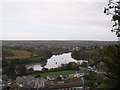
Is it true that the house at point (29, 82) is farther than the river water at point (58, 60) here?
No

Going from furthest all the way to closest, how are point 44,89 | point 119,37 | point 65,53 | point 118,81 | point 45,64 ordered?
point 65,53 → point 45,64 → point 44,89 → point 119,37 → point 118,81

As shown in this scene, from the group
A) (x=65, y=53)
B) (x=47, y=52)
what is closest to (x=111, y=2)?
(x=47, y=52)

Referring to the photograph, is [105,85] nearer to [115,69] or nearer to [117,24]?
[115,69]

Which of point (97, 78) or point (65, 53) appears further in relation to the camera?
point (65, 53)

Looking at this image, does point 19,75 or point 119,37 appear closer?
point 119,37

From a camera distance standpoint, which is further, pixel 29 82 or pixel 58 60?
pixel 58 60

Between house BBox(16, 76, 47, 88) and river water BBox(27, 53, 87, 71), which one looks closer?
house BBox(16, 76, 47, 88)

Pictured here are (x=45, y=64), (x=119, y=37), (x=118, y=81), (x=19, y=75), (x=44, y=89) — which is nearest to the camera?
(x=118, y=81)

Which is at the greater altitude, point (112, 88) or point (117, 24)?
point (117, 24)

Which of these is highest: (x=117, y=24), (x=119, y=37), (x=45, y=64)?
(x=117, y=24)

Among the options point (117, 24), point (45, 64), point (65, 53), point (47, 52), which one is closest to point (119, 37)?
point (117, 24)

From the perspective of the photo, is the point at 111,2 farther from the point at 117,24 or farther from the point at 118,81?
the point at 118,81
